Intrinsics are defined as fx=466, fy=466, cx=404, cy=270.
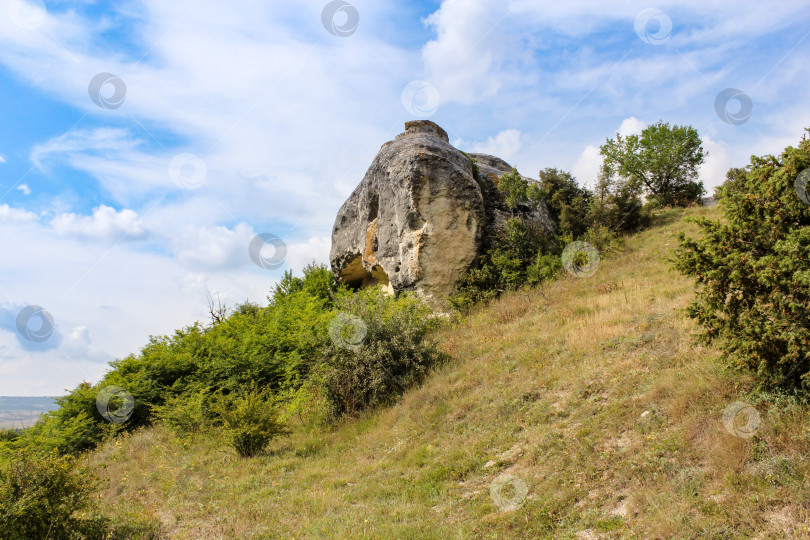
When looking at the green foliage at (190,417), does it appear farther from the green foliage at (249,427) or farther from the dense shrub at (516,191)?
the dense shrub at (516,191)

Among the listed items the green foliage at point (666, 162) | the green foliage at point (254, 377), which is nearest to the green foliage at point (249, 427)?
the green foliage at point (254, 377)

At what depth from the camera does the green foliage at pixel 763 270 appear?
5.04m

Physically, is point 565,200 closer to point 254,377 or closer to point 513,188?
point 513,188

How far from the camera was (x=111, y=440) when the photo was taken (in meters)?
14.1

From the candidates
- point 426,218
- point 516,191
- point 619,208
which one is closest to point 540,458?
point 426,218

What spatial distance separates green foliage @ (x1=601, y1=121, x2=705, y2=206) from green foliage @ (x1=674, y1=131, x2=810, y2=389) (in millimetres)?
23587

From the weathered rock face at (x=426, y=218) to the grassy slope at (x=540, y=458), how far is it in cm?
559

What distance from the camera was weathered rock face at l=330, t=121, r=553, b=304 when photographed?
17.6 m

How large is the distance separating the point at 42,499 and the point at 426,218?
45.7ft

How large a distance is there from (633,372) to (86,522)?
831 centimetres

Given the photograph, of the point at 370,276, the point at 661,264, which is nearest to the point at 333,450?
the point at 661,264

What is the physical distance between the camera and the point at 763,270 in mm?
5250

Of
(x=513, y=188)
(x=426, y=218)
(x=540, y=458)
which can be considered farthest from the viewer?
(x=513, y=188)

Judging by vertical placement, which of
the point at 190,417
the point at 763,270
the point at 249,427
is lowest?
the point at 249,427
